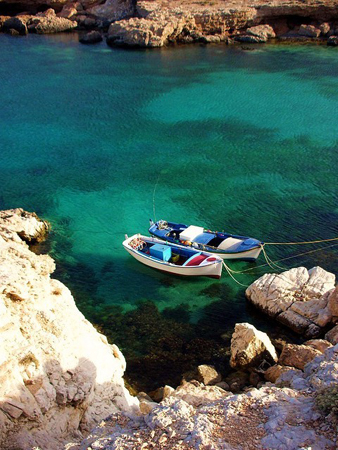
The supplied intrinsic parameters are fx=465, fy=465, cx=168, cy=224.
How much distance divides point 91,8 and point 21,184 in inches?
2338

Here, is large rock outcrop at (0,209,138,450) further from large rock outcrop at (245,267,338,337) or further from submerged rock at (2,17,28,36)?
submerged rock at (2,17,28,36)

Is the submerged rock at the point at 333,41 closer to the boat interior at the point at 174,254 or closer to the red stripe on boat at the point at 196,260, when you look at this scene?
the boat interior at the point at 174,254

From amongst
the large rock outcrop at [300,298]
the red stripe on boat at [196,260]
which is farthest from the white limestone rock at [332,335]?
the red stripe on boat at [196,260]

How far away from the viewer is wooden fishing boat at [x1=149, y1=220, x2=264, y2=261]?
25828 millimetres

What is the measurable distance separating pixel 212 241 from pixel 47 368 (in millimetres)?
14789

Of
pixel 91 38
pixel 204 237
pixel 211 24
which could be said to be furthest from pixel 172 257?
pixel 211 24

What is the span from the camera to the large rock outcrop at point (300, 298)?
67.6 feet

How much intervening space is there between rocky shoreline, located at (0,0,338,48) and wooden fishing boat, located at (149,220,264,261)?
153ft

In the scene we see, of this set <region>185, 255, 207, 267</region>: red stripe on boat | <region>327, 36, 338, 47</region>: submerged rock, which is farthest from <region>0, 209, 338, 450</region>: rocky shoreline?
<region>327, 36, 338, 47</region>: submerged rock

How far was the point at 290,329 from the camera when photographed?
2145 centimetres

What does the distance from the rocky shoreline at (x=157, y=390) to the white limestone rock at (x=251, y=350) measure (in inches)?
1.8

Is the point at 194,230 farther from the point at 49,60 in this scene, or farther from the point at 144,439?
the point at 49,60

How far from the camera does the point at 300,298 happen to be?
21812 millimetres

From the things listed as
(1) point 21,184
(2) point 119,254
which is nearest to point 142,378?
(2) point 119,254
